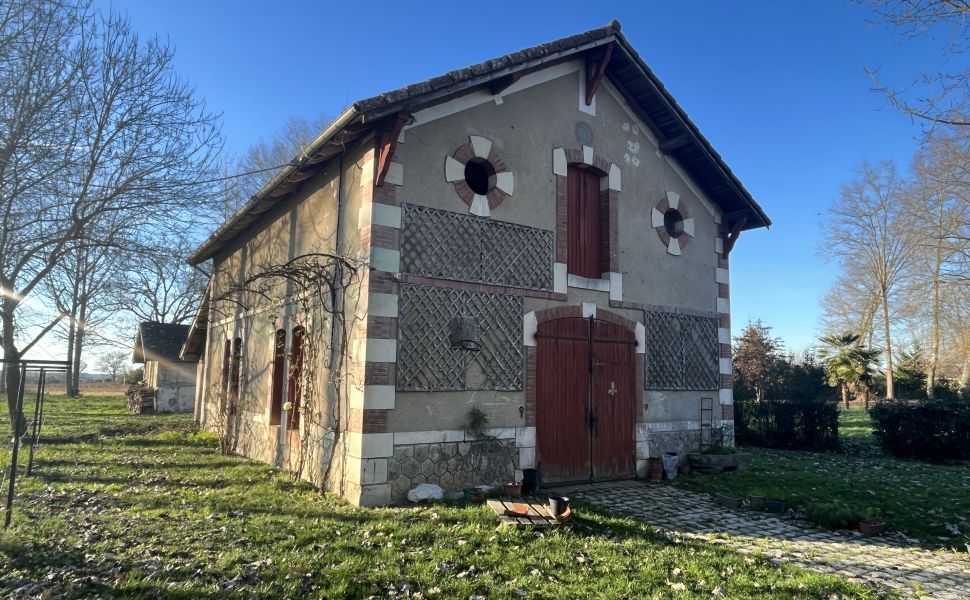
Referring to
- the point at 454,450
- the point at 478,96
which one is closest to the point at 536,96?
the point at 478,96

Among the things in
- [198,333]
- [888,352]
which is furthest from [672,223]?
[888,352]

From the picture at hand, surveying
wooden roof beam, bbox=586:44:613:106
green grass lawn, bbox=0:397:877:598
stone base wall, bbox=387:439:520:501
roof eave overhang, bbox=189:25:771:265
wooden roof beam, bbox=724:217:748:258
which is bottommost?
green grass lawn, bbox=0:397:877:598

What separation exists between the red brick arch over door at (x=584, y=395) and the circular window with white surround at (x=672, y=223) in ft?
6.34

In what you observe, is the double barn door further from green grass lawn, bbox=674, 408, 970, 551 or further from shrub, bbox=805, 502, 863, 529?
shrub, bbox=805, 502, 863, 529

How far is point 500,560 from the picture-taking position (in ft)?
17.6

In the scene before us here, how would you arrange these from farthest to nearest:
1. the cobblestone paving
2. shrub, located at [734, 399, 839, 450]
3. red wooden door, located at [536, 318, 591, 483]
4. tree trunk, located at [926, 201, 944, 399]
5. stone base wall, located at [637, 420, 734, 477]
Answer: tree trunk, located at [926, 201, 944, 399]
shrub, located at [734, 399, 839, 450]
stone base wall, located at [637, 420, 734, 477]
red wooden door, located at [536, 318, 591, 483]
the cobblestone paving

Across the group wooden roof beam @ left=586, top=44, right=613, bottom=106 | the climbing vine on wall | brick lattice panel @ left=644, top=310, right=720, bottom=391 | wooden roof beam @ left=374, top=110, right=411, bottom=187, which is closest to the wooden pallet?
the climbing vine on wall

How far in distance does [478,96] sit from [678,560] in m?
6.66

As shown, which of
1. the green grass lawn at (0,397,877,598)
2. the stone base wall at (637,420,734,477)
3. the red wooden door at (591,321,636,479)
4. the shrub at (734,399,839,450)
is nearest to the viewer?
the green grass lawn at (0,397,877,598)

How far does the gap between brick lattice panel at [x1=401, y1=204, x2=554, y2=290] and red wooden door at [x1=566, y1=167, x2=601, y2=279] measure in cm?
70

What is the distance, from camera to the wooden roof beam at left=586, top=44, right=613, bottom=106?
32.5 feet

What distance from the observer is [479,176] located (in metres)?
9.27

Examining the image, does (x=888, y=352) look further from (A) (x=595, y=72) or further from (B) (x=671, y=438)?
(A) (x=595, y=72)

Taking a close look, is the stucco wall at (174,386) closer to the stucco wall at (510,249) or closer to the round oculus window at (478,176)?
the stucco wall at (510,249)
